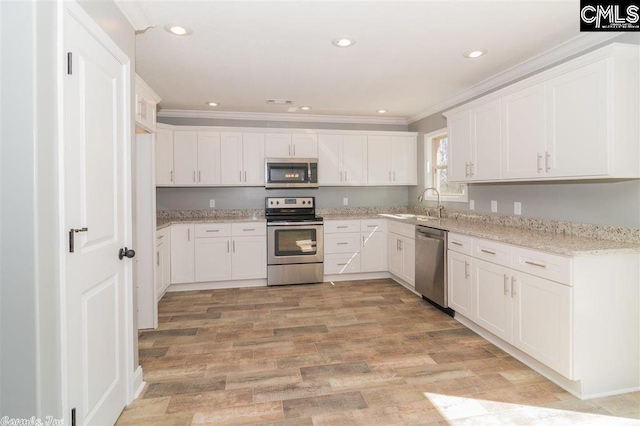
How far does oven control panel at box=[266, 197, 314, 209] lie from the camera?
5.20 meters

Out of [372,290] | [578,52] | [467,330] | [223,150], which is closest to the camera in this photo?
[578,52]

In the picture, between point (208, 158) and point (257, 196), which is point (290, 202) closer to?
point (257, 196)

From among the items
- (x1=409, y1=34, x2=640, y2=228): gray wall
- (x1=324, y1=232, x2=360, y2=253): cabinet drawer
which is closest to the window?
(x1=409, y1=34, x2=640, y2=228): gray wall

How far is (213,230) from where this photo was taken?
4676 mm

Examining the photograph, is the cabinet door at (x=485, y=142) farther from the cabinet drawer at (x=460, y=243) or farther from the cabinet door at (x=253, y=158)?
the cabinet door at (x=253, y=158)

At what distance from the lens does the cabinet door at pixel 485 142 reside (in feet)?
10.6

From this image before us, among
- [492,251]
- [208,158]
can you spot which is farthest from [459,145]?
[208,158]

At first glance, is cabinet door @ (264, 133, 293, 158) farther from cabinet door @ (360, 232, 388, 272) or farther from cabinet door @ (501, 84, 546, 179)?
cabinet door @ (501, 84, 546, 179)

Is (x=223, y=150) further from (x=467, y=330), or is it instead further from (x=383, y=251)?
(x=467, y=330)

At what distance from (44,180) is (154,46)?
2063mm

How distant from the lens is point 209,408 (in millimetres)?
2115

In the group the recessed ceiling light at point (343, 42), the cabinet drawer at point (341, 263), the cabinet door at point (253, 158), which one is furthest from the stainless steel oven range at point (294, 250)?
the recessed ceiling light at point (343, 42)

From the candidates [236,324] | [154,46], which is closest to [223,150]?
[154,46]

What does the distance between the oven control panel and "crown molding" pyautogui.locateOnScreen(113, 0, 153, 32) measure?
2.99m
